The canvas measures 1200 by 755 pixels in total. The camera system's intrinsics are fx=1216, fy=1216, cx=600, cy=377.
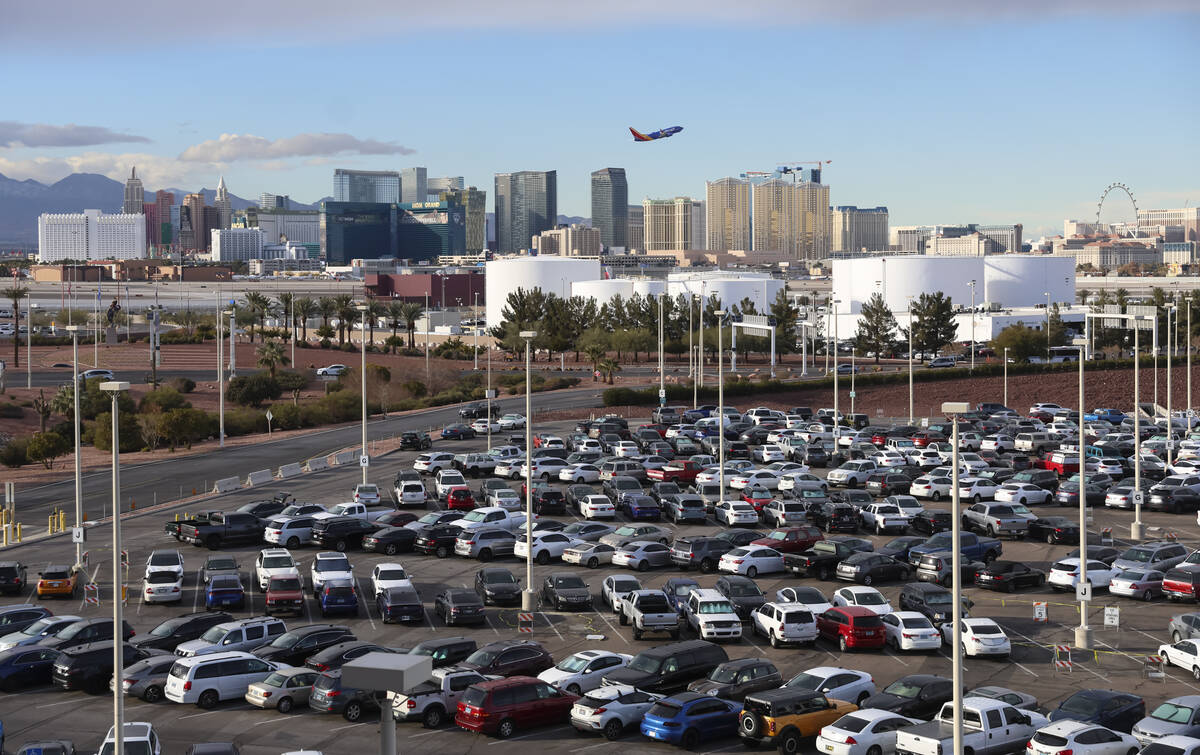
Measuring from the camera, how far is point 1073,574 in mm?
37312

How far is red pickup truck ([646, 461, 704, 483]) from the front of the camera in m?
57.4

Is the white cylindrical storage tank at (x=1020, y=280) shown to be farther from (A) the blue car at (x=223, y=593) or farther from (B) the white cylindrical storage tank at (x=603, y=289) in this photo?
(A) the blue car at (x=223, y=593)

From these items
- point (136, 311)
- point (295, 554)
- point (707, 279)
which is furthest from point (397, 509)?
point (136, 311)

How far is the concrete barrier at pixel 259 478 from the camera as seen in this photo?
189 feet

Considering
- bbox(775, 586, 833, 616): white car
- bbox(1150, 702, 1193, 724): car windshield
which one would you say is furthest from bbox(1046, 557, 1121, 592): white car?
bbox(1150, 702, 1193, 724): car windshield

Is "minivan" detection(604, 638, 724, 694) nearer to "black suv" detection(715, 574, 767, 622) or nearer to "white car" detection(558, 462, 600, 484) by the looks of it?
"black suv" detection(715, 574, 767, 622)

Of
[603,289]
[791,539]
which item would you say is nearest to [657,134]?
[603,289]

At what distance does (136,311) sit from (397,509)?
16519cm

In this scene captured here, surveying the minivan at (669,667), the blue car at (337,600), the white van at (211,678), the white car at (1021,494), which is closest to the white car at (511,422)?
the white car at (1021,494)

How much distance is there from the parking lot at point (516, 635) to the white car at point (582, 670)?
1.36 meters

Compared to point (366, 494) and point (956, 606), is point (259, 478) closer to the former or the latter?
point (366, 494)

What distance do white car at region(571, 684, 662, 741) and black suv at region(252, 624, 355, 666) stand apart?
7283 millimetres

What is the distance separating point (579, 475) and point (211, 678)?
31215 mm

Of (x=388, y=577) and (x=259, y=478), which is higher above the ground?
(x=259, y=478)
